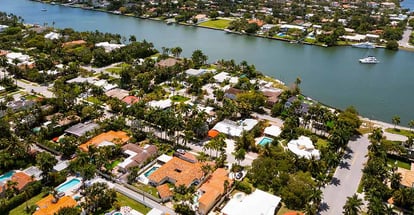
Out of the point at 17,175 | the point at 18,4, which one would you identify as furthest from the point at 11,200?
the point at 18,4

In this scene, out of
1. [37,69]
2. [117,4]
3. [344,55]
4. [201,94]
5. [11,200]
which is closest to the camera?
[11,200]

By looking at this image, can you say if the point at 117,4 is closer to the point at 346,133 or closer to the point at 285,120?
the point at 285,120

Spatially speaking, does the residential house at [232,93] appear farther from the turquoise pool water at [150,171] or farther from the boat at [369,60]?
the boat at [369,60]

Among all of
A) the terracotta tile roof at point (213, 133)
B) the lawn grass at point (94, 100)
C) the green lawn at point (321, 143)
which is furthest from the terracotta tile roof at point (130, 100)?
the green lawn at point (321, 143)

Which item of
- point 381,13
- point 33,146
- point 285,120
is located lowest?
point 33,146

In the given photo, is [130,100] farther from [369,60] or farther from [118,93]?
[369,60]

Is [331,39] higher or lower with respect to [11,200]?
higher
